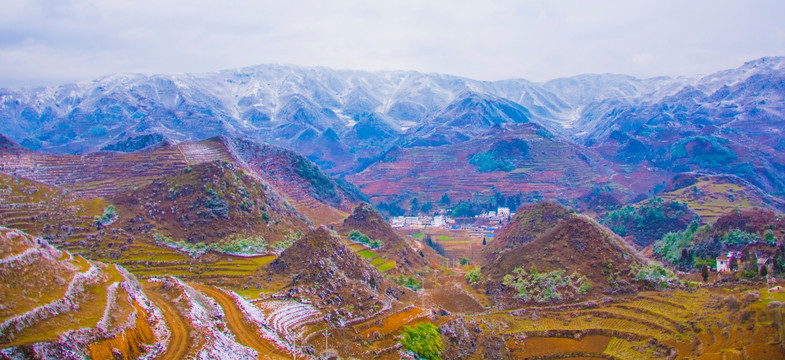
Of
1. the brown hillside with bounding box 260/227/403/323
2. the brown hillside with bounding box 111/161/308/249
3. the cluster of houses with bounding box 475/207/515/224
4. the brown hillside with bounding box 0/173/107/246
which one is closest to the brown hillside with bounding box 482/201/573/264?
the brown hillside with bounding box 260/227/403/323

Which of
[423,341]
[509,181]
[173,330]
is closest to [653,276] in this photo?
[423,341]

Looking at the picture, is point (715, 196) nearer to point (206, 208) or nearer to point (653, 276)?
point (653, 276)

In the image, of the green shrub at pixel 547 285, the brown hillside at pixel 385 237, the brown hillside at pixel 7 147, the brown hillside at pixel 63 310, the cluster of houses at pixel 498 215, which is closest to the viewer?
the brown hillside at pixel 63 310

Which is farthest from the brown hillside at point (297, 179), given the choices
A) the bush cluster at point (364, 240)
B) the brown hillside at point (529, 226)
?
the brown hillside at point (529, 226)

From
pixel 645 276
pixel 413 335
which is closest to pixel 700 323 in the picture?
pixel 645 276

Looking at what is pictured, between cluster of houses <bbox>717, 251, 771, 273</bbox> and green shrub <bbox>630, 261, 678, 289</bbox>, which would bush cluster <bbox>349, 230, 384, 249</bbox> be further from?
cluster of houses <bbox>717, 251, 771, 273</bbox>

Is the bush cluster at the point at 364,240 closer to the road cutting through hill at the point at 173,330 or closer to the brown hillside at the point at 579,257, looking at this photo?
the brown hillside at the point at 579,257

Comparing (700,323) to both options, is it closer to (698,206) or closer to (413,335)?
(413,335)
